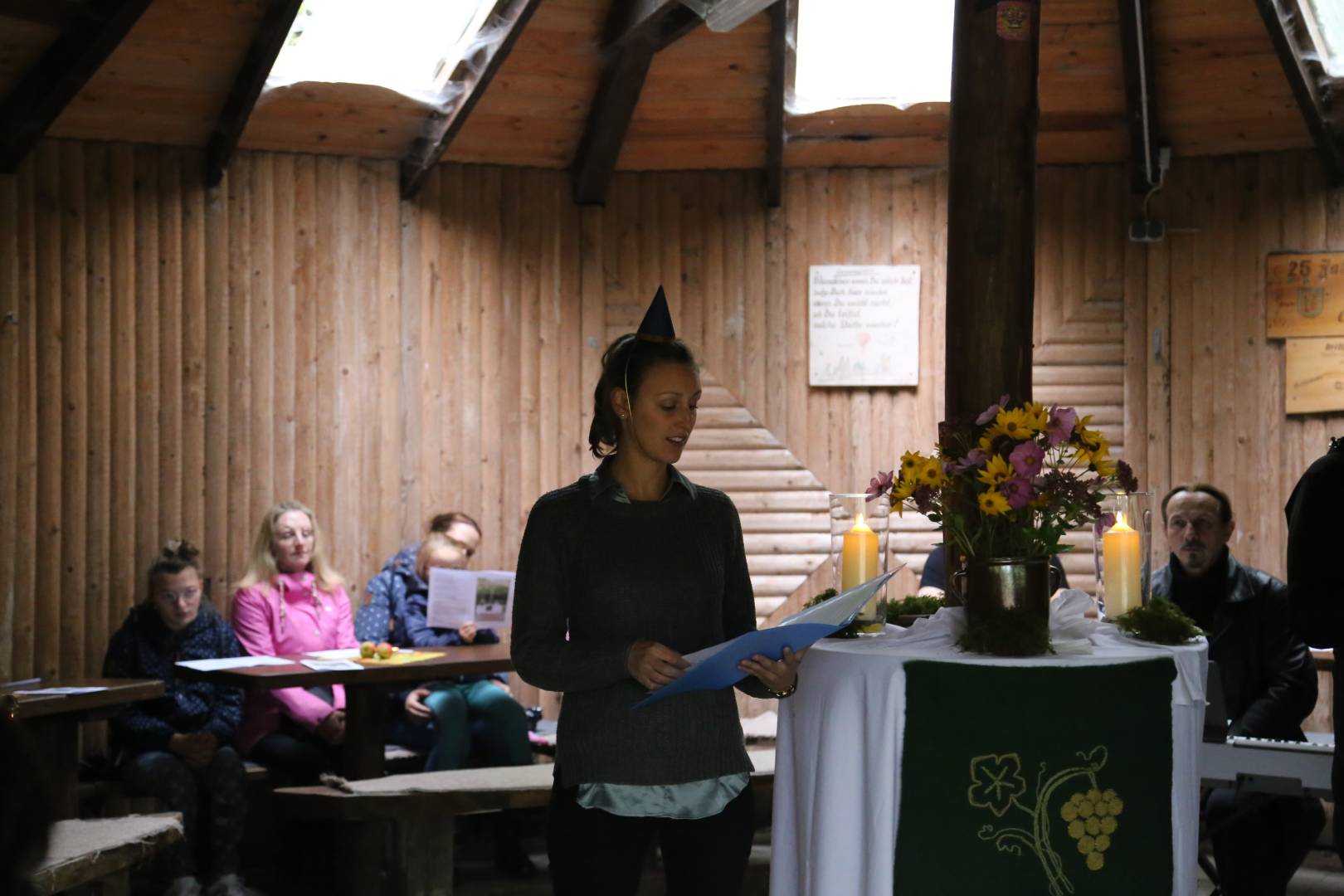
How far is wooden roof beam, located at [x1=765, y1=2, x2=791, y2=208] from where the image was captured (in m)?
6.28

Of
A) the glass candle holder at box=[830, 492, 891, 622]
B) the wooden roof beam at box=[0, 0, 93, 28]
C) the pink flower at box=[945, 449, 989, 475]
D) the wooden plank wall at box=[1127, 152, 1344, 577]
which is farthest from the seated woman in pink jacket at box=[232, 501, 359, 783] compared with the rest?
the wooden plank wall at box=[1127, 152, 1344, 577]

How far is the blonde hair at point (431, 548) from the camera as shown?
20.0 ft

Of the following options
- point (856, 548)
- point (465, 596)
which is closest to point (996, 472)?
point (856, 548)

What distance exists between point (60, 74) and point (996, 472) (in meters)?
4.25

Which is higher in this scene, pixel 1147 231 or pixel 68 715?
pixel 1147 231

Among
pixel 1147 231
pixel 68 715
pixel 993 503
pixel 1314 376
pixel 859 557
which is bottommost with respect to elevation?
pixel 68 715

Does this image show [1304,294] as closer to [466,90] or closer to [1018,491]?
[466,90]

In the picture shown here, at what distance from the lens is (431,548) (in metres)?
6.12

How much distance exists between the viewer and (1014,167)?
3.57 meters

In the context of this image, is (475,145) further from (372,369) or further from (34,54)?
(34,54)

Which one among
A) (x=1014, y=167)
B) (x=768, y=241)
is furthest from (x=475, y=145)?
(x=1014, y=167)

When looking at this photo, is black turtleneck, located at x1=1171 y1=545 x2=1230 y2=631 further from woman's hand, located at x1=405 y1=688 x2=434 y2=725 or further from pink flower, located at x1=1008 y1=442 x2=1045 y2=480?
woman's hand, located at x1=405 y1=688 x2=434 y2=725

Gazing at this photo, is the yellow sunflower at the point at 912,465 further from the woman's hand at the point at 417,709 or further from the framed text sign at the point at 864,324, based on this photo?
the framed text sign at the point at 864,324

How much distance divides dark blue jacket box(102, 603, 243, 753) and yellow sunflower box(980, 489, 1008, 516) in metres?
3.46
